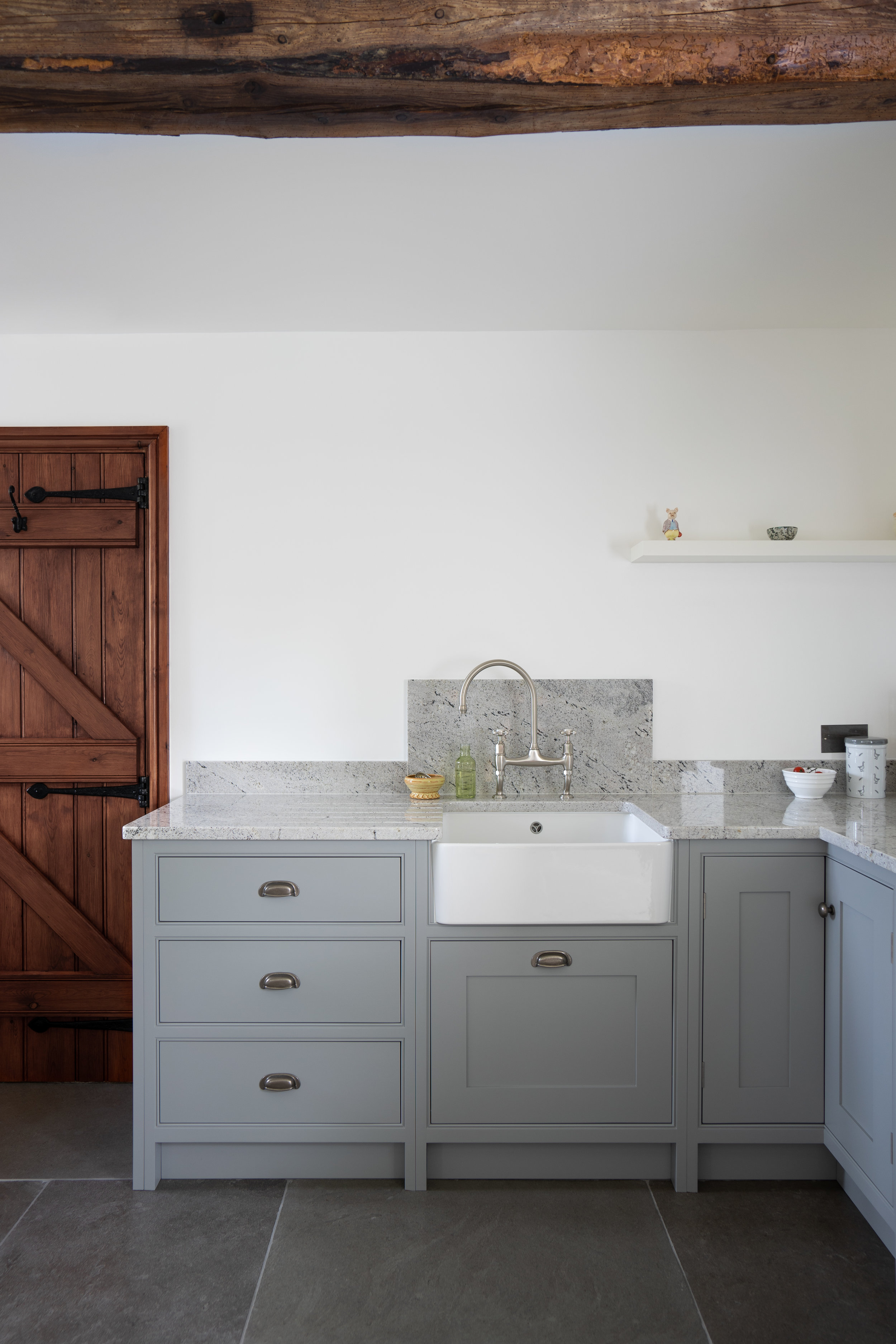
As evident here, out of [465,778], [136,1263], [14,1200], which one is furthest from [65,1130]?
[465,778]

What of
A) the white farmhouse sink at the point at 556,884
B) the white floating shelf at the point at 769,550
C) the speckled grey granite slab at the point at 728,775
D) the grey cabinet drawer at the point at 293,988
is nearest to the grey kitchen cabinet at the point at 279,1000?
the grey cabinet drawer at the point at 293,988

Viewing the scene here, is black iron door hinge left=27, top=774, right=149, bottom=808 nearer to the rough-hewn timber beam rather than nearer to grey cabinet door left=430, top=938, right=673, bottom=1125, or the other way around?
grey cabinet door left=430, top=938, right=673, bottom=1125

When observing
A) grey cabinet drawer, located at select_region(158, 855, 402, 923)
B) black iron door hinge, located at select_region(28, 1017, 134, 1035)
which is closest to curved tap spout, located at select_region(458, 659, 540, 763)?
grey cabinet drawer, located at select_region(158, 855, 402, 923)

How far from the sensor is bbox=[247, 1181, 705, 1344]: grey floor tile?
1733mm

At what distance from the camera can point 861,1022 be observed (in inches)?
79.7

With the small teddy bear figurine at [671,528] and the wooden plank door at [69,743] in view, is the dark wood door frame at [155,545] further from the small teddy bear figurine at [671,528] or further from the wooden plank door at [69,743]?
the small teddy bear figurine at [671,528]

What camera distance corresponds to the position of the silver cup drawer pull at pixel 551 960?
2230 mm

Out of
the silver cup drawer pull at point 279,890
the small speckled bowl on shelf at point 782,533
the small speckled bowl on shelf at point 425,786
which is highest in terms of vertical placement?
the small speckled bowl on shelf at point 782,533

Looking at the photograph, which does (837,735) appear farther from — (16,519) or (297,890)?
(16,519)

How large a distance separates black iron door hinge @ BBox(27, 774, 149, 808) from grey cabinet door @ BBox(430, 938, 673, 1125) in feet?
4.21

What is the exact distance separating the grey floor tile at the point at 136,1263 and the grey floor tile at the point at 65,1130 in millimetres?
102

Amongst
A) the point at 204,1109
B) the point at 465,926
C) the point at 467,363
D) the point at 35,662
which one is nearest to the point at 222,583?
the point at 35,662

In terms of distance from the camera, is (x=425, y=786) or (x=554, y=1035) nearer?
(x=554, y=1035)

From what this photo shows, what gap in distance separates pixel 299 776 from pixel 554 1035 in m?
1.19
